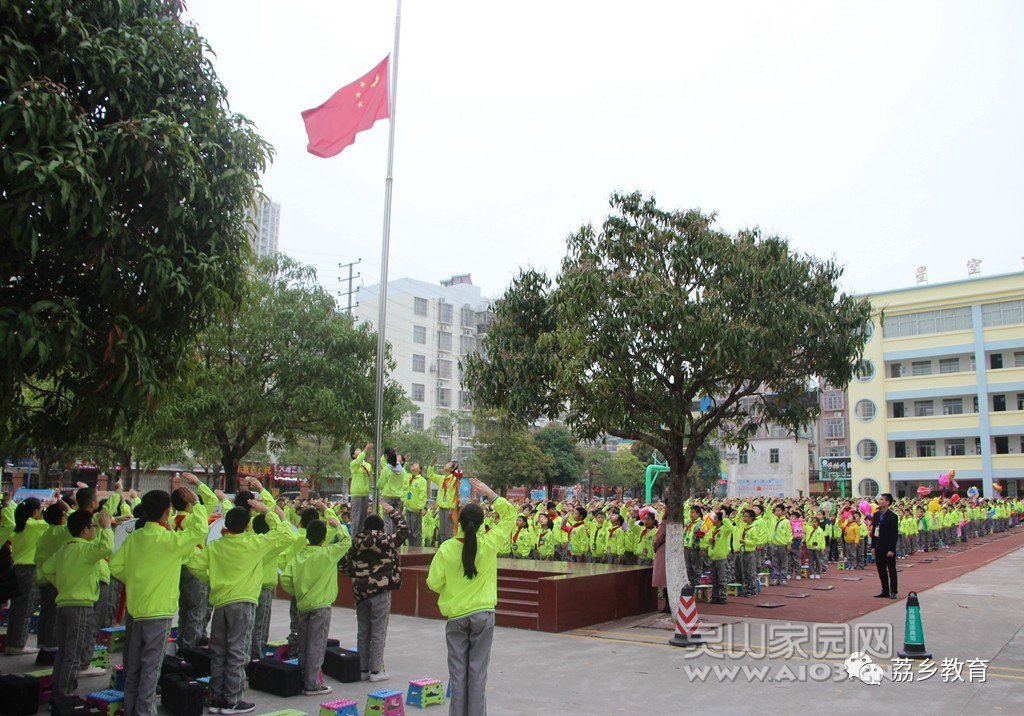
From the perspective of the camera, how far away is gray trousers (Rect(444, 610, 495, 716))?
21.1ft

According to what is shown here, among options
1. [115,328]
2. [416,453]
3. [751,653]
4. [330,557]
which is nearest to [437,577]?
[330,557]

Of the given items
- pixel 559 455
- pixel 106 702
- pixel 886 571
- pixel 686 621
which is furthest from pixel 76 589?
pixel 559 455

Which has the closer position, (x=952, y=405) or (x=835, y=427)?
(x=952, y=405)

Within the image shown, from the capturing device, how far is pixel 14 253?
228 inches

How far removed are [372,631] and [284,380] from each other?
14500 millimetres

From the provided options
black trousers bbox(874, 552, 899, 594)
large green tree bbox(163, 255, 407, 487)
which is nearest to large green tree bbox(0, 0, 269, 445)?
black trousers bbox(874, 552, 899, 594)

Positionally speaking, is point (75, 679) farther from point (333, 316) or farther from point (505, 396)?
point (333, 316)

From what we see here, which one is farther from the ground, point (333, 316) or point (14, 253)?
point (333, 316)

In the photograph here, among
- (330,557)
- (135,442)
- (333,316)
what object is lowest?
(330,557)

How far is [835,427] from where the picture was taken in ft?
251

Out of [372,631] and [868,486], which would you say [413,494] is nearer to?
[372,631]

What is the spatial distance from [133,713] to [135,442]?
53.1 ft

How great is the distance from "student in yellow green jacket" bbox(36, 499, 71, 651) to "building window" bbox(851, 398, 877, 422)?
5194cm

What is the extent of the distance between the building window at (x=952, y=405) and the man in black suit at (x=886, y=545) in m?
40.5
